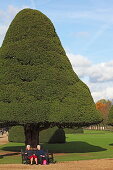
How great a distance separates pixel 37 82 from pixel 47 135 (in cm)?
1783

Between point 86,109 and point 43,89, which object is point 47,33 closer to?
point 43,89

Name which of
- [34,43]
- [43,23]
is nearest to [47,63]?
[34,43]

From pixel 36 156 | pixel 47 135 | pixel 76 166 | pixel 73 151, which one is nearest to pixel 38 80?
pixel 36 156

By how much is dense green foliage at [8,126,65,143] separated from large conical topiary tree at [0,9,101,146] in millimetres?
14233

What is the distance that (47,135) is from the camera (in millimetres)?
39562

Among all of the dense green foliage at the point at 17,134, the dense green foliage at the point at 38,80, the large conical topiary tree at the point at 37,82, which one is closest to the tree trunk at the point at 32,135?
the large conical topiary tree at the point at 37,82

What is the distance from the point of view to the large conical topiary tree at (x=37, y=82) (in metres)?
22.1

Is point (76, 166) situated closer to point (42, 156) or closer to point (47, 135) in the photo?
point (42, 156)

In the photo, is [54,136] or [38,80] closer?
[38,80]

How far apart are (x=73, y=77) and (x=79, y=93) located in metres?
1.56

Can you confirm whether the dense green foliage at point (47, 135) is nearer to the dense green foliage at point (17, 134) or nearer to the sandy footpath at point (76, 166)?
the dense green foliage at point (17, 134)

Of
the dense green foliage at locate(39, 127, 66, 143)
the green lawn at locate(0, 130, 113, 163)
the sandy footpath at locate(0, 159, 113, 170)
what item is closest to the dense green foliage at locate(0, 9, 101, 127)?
the green lawn at locate(0, 130, 113, 163)

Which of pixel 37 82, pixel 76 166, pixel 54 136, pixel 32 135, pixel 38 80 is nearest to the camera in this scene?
pixel 76 166

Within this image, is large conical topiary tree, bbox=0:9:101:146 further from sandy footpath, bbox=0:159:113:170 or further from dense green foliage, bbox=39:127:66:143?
dense green foliage, bbox=39:127:66:143
